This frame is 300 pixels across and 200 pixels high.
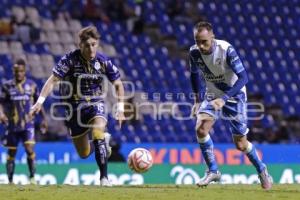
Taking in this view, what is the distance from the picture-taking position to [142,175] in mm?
18156

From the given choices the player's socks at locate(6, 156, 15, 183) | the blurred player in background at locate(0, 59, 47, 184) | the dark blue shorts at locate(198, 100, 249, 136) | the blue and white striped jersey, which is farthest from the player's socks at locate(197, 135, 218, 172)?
the player's socks at locate(6, 156, 15, 183)

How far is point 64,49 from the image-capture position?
22312 mm

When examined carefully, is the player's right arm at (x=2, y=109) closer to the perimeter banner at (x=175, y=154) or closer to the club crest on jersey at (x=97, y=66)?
the perimeter banner at (x=175, y=154)

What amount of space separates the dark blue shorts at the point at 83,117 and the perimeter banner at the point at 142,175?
574cm

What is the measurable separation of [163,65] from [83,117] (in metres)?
12.1

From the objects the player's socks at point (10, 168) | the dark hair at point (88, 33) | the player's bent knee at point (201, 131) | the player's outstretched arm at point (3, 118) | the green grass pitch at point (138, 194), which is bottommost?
the green grass pitch at point (138, 194)

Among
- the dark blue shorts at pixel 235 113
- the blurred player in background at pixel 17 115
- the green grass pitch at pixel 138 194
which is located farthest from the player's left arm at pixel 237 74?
the blurred player in background at pixel 17 115

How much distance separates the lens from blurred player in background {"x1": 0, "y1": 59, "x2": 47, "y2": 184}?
15742 millimetres

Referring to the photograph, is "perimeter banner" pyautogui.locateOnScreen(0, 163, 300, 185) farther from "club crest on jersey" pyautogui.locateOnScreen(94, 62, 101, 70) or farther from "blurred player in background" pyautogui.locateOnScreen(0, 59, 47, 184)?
"club crest on jersey" pyautogui.locateOnScreen(94, 62, 101, 70)

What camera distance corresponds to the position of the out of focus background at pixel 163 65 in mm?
18750

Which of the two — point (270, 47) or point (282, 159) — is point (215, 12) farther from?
point (282, 159)

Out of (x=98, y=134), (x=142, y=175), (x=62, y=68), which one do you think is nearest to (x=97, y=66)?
(x=62, y=68)

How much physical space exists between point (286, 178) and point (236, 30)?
753 cm

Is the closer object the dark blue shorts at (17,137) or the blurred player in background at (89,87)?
the blurred player in background at (89,87)
